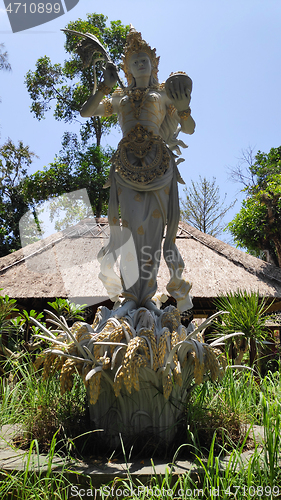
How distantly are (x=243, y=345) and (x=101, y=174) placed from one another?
8236 millimetres

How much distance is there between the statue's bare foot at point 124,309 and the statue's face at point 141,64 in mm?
2210

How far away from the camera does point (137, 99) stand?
3807mm

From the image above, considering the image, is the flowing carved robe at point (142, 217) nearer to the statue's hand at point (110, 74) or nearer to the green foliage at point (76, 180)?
the statue's hand at point (110, 74)

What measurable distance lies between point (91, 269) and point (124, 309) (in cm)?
470

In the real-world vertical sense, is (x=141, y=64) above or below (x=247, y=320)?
above

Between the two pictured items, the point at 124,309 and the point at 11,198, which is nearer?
the point at 124,309

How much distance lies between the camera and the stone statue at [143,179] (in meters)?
3.60

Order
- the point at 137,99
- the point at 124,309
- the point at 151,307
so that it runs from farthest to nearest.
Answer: the point at 137,99 < the point at 151,307 < the point at 124,309

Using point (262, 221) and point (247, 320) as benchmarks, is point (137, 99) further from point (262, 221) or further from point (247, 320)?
point (262, 221)

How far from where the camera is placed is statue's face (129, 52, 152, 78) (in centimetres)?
388

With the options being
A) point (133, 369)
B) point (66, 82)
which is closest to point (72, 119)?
point (66, 82)

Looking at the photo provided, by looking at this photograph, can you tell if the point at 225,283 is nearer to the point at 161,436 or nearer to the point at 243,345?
the point at 243,345

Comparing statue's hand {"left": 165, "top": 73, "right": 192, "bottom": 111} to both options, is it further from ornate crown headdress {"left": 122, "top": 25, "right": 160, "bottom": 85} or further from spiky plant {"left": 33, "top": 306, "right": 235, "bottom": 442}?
spiky plant {"left": 33, "top": 306, "right": 235, "bottom": 442}

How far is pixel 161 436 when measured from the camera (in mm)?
2822
